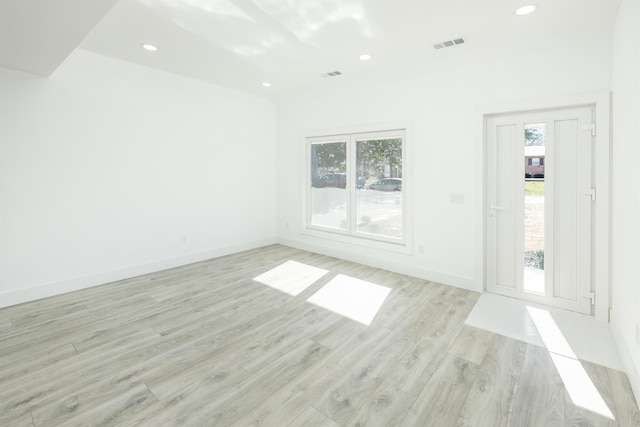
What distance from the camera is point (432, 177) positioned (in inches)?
164

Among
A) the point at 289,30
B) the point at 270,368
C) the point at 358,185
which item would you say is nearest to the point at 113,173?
the point at 289,30

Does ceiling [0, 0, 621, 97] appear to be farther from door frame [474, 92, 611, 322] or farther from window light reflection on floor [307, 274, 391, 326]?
window light reflection on floor [307, 274, 391, 326]

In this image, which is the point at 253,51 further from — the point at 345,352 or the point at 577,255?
the point at 577,255

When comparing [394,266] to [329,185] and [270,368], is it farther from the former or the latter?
[270,368]

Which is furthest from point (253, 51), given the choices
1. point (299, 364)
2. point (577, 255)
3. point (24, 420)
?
point (577, 255)

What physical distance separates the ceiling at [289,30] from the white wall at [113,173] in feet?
1.27

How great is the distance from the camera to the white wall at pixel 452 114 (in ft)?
10.5

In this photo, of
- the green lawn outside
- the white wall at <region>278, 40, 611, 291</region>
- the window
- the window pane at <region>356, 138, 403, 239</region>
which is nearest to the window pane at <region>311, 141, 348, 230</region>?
the window

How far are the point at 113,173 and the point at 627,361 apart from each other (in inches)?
214

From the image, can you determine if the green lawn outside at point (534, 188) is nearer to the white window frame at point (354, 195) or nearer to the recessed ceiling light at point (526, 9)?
the white window frame at point (354, 195)

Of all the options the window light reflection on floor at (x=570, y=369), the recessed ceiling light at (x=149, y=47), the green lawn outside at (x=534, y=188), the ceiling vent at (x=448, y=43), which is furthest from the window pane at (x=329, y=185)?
the window light reflection on floor at (x=570, y=369)

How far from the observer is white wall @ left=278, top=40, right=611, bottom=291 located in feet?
10.5

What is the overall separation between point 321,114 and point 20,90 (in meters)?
3.84

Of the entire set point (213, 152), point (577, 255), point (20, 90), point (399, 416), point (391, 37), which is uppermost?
point (391, 37)
